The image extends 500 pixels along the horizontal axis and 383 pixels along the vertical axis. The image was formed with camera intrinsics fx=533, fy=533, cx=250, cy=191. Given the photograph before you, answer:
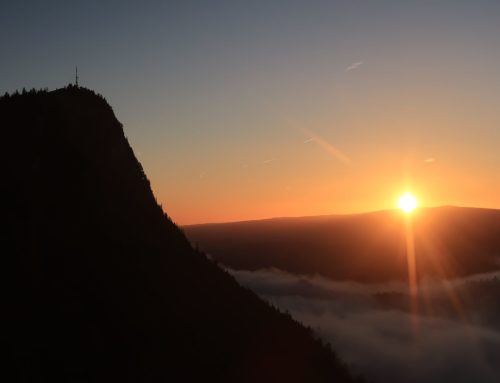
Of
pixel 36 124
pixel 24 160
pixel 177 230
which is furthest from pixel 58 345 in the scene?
pixel 177 230

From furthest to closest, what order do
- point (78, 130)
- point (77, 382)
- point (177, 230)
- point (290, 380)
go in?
point (177, 230), point (290, 380), point (78, 130), point (77, 382)

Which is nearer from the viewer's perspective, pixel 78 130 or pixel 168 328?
pixel 168 328

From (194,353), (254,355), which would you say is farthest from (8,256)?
(254,355)

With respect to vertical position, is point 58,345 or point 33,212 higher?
point 33,212

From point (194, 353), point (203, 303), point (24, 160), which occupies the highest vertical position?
point (24, 160)

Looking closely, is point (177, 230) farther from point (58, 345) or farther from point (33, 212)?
point (58, 345)

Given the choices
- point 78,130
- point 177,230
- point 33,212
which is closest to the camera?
point 33,212
